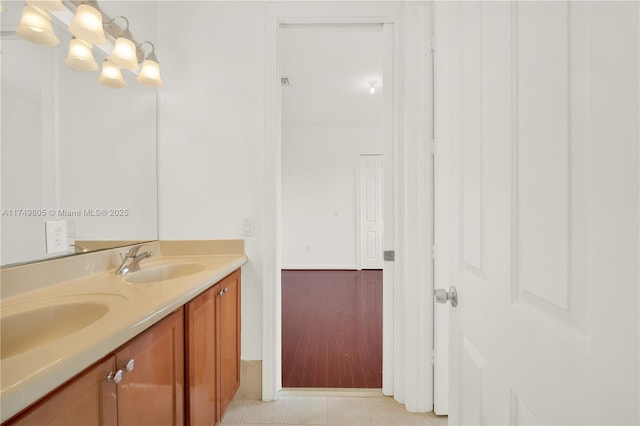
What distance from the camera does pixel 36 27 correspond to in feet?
3.42

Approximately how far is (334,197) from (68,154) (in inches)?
179

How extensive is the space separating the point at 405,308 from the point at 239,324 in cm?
101

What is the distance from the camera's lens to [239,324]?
1724mm

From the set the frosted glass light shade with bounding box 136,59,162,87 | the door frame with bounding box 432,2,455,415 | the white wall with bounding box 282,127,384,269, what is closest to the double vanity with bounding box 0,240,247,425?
the frosted glass light shade with bounding box 136,59,162,87

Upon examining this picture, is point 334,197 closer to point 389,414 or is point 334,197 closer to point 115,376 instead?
point 389,414

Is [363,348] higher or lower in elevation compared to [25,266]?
lower

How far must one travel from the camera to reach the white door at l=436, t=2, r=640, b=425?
1.12 ft

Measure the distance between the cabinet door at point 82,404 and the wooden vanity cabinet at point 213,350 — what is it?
39 centimetres

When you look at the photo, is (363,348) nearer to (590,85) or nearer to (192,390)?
(192,390)

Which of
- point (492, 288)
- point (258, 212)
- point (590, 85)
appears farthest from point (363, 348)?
point (590, 85)

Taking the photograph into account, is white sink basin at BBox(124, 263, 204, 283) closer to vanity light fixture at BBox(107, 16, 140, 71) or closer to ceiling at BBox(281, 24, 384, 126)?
vanity light fixture at BBox(107, 16, 140, 71)

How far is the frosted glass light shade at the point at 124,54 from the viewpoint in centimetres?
145

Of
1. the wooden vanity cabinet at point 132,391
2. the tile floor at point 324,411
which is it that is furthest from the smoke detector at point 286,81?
the tile floor at point 324,411

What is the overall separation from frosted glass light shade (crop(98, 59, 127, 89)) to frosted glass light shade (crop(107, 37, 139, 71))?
0.03 m
